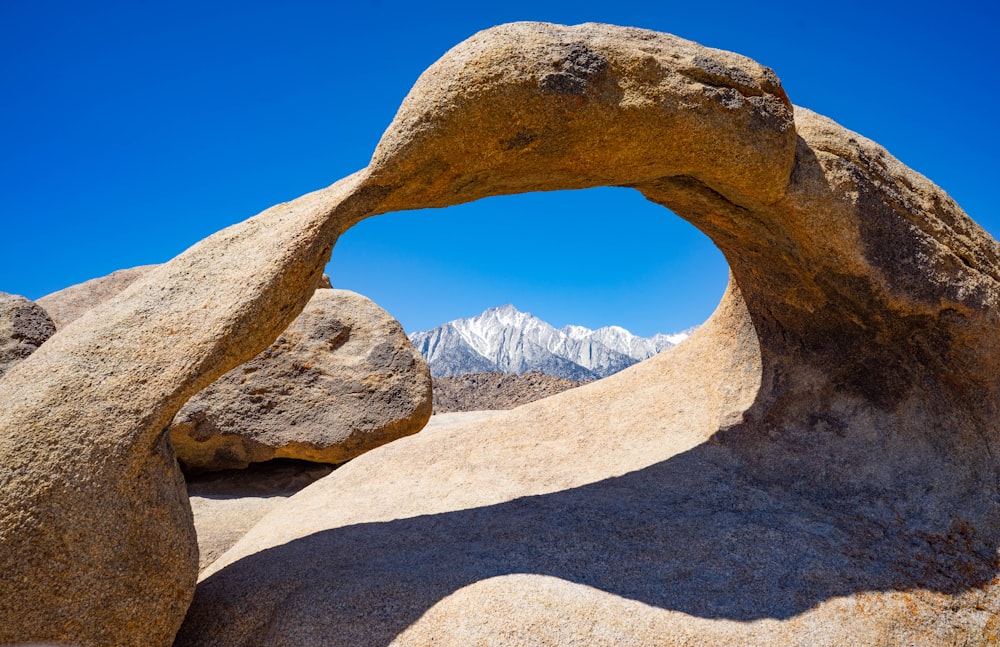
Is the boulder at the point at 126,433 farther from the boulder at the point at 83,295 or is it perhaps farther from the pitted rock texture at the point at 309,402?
the boulder at the point at 83,295

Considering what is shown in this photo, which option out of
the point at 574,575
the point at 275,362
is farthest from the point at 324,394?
the point at 574,575

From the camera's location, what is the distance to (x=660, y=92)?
4.00 m

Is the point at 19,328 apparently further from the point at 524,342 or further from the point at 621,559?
the point at 524,342

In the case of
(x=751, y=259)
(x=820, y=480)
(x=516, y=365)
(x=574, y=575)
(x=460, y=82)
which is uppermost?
(x=516, y=365)

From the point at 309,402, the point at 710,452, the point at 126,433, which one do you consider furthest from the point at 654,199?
the point at 309,402

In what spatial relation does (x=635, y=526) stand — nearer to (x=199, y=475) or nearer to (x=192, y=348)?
(x=192, y=348)

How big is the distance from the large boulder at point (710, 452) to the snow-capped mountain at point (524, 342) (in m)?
134

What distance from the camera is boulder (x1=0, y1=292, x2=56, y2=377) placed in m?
5.46

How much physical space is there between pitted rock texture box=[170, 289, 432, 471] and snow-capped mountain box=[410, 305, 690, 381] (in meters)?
131

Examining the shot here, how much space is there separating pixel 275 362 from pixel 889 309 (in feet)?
19.4

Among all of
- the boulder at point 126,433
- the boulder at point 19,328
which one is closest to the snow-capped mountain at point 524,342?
the boulder at point 19,328

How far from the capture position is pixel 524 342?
172125mm

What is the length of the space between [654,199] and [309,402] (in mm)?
4454

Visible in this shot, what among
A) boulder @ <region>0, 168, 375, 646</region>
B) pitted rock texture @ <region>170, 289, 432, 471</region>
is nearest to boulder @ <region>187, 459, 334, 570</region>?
pitted rock texture @ <region>170, 289, 432, 471</region>
